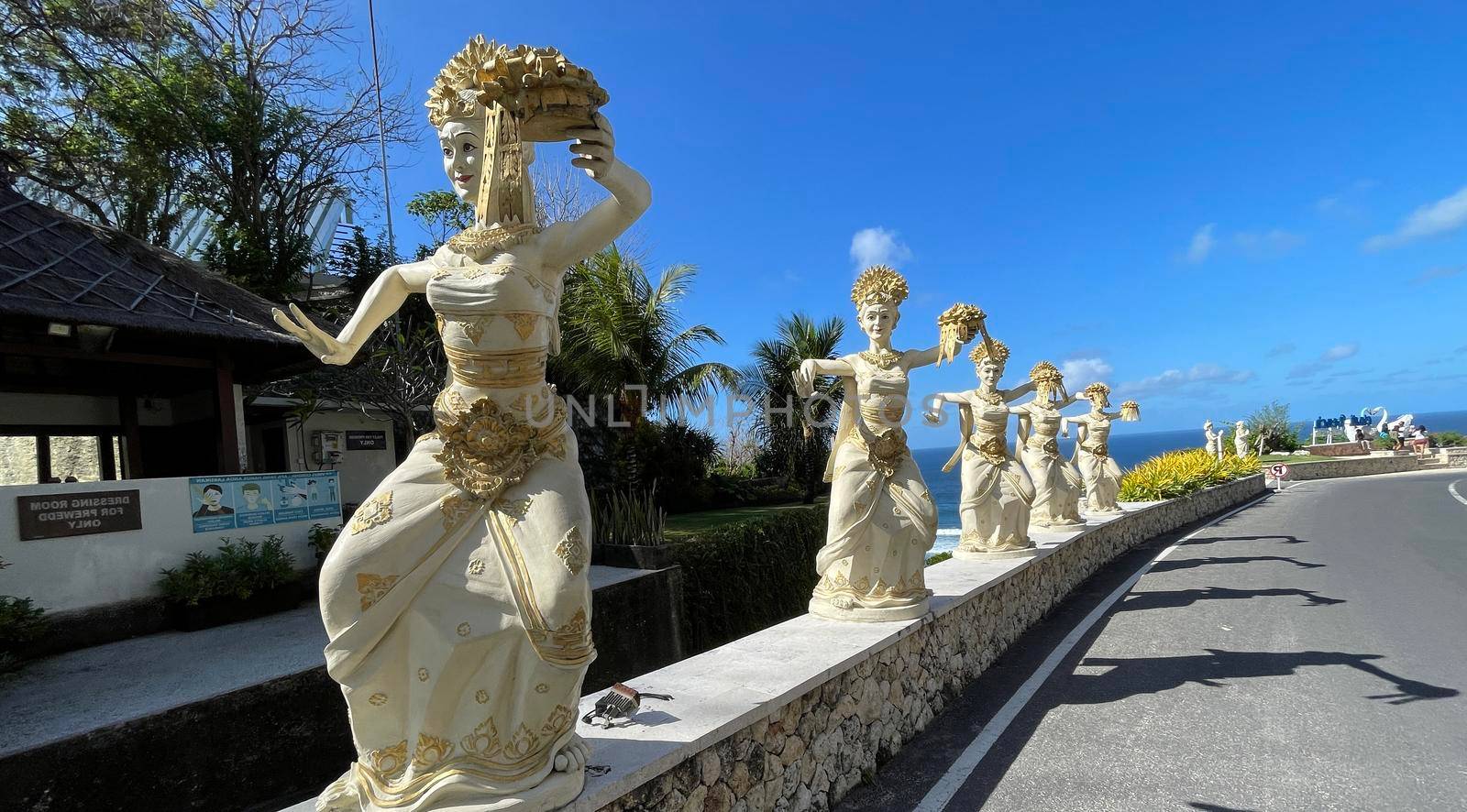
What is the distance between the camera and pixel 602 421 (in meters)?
14.3

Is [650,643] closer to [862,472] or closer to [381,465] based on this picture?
[862,472]

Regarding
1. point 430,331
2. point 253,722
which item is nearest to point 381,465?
point 430,331

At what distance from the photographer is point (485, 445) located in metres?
2.63

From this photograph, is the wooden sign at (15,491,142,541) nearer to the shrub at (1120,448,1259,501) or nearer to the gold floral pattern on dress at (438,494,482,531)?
the gold floral pattern on dress at (438,494,482,531)

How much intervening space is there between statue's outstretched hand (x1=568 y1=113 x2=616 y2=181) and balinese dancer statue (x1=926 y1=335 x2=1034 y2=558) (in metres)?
5.50

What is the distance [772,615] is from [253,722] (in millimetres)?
7424

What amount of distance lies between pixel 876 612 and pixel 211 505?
25.6ft

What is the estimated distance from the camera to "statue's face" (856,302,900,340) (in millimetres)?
5402

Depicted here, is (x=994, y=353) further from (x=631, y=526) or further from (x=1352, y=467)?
(x=1352, y=467)

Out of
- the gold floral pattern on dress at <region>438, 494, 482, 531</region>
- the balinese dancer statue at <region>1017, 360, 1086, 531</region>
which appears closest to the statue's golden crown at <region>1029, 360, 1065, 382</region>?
the balinese dancer statue at <region>1017, 360, 1086, 531</region>

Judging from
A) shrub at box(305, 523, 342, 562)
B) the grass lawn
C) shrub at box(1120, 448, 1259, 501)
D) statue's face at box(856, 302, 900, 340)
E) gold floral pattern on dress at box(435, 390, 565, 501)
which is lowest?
shrub at box(1120, 448, 1259, 501)

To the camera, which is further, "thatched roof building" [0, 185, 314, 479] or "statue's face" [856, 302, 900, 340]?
"thatched roof building" [0, 185, 314, 479]

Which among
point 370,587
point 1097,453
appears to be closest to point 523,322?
point 370,587

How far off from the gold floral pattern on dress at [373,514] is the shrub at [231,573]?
23.2ft
